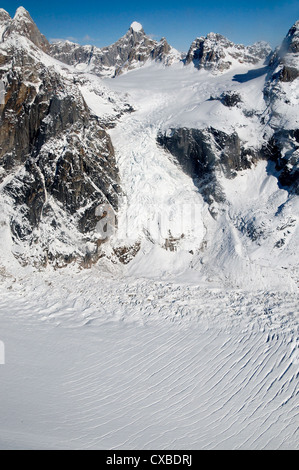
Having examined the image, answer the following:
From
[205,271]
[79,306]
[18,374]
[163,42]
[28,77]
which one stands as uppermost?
[163,42]

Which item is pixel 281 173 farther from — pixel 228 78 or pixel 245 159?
pixel 228 78

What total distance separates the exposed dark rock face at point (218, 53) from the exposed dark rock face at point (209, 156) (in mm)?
21837

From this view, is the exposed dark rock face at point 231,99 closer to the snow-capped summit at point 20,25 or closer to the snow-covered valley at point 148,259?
the snow-covered valley at point 148,259

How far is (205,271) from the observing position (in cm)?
2541

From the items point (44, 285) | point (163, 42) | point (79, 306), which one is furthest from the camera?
point (163, 42)

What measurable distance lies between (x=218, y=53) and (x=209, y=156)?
91.3 feet

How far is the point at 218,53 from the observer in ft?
161

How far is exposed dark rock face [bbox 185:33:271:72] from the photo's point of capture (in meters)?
48.4

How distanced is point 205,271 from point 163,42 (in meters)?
48.9

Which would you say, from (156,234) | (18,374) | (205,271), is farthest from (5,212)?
(205,271)

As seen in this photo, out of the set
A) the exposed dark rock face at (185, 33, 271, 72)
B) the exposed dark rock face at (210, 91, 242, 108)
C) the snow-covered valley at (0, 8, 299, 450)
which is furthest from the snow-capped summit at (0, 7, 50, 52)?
the exposed dark rock face at (210, 91, 242, 108)

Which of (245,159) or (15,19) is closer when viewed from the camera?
(245,159)

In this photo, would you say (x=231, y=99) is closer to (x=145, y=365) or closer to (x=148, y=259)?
(x=148, y=259)

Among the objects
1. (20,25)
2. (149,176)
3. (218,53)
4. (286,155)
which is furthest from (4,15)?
(286,155)
